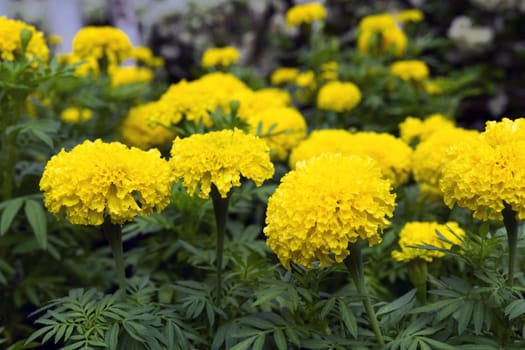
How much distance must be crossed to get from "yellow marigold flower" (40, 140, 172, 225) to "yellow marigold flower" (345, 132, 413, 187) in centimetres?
81

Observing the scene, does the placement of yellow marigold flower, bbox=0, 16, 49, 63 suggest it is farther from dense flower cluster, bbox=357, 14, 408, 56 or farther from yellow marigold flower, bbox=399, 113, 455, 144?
dense flower cluster, bbox=357, 14, 408, 56

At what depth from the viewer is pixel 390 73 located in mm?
3332

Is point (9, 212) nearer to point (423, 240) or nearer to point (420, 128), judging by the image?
point (423, 240)

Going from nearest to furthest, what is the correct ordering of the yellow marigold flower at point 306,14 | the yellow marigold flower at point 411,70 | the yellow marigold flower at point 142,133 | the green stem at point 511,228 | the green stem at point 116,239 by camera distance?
the green stem at point 511,228 < the green stem at point 116,239 < the yellow marigold flower at point 142,133 < the yellow marigold flower at point 411,70 < the yellow marigold flower at point 306,14

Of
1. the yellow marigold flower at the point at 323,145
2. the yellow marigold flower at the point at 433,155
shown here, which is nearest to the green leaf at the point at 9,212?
the yellow marigold flower at the point at 323,145

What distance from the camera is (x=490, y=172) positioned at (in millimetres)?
1325

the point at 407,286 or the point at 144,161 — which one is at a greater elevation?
the point at 144,161

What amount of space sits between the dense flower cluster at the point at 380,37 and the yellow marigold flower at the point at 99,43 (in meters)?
1.26

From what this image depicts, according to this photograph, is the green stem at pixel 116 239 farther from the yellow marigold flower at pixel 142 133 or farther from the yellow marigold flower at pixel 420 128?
the yellow marigold flower at pixel 420 128

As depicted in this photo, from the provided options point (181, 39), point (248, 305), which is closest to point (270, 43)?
point (181, 39)

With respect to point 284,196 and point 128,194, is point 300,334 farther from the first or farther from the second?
point 128,194

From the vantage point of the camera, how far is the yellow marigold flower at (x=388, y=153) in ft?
6.77

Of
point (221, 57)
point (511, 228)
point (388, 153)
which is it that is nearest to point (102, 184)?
point (511, 228)

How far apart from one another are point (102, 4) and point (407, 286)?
4.98 m
